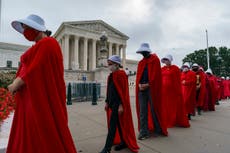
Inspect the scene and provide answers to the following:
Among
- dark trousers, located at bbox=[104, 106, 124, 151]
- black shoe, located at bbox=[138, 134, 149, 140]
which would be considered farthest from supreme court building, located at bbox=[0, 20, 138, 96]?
dark trousers, located at bbox=[104, 106, 124, 151]

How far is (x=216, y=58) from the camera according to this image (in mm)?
56656

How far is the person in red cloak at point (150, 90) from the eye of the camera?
496 centimetres

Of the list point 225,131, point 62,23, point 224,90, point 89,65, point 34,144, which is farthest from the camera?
point 89,65

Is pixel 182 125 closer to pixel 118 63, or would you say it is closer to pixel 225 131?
pixel 225 131

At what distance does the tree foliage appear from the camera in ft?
185

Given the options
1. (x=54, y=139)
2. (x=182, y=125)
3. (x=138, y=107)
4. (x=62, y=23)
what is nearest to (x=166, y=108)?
(x=182, y=125)

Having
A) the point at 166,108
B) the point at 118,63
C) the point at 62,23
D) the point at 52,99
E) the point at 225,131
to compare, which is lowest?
the point at 225,131

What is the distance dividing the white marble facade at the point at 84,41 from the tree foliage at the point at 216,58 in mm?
22302

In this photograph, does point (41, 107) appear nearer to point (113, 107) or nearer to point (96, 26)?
point (113, 107)

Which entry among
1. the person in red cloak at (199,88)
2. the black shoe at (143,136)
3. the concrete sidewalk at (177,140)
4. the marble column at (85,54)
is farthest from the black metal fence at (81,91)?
the marble column at (85,54)

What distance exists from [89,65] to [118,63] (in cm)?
5534

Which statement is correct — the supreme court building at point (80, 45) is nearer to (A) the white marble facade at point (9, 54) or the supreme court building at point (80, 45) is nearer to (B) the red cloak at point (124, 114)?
(A) the white marble facade at point (9, 54)

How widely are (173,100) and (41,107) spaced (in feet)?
15.1

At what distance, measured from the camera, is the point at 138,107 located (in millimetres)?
5145
